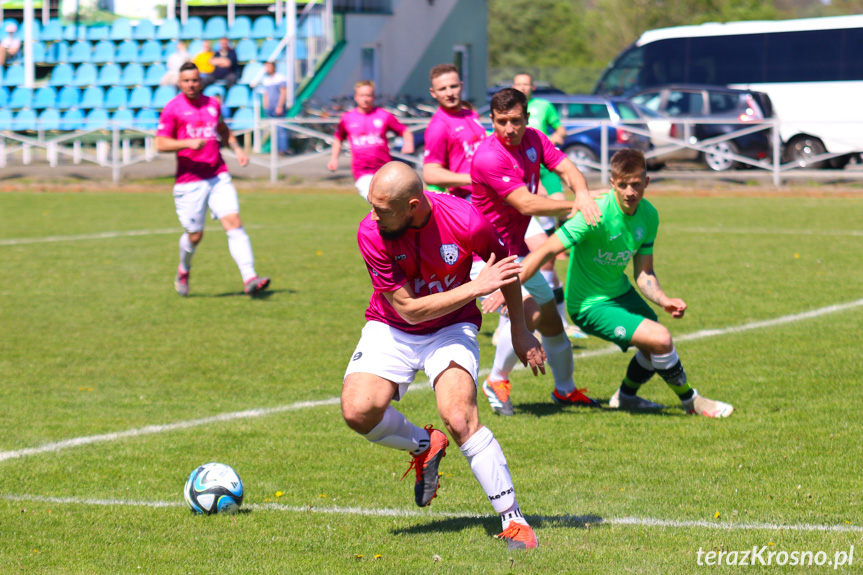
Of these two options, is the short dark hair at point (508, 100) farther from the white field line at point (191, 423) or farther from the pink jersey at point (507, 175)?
the white field line at point (191, 423)

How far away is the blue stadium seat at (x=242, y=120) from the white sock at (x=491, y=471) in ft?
77.2

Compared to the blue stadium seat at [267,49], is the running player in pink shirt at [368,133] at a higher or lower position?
lower

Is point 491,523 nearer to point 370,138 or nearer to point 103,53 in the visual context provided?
point 370,138

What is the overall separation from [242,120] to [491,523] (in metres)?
25.1

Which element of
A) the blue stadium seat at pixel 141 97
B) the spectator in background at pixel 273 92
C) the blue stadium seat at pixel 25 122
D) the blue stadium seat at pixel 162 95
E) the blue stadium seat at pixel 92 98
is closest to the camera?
the blue stadium seat at pixel 25 122

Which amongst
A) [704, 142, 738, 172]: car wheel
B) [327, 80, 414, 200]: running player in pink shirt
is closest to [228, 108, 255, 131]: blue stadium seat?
A: [704, 142, 738, 172]: car wheel

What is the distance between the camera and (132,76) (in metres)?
32.6

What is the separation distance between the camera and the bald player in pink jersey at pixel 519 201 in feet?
21.5

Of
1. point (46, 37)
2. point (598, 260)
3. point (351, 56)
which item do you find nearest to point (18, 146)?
point (46, 37)

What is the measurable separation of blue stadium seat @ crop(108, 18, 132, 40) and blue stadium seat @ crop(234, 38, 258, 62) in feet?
13.6

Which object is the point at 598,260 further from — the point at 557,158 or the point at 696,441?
the point at 696,441

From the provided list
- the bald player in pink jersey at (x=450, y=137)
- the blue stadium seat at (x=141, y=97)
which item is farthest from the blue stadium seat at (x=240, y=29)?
the bald player in pink jersey at (x=450, y=137)

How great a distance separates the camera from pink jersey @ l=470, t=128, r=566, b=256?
6.65 metres

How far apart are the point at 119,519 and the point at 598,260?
130 inches
